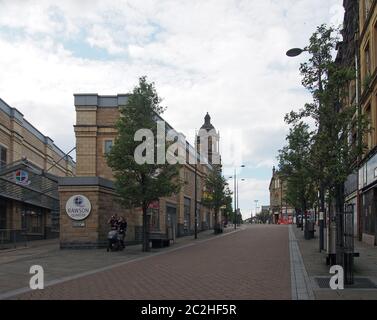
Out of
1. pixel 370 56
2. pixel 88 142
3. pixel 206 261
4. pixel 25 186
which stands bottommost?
pixel 206 261

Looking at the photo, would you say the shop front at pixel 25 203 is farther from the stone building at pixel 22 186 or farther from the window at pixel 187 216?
the window at pixel 187 216

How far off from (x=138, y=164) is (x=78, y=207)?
4383mm

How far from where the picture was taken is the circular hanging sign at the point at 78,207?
28.7m

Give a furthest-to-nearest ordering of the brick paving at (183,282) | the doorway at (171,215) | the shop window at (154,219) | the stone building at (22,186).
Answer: the doorway at (171,215), the shop window at (154,219), the stone building at (22,186), the brick paving at (183,282)

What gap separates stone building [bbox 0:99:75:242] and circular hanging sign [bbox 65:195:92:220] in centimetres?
492

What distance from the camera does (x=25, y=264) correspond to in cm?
1975

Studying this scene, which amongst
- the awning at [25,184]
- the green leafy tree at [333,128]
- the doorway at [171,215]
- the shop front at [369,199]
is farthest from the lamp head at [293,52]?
the doorway at [171,215]

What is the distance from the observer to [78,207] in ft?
94.2

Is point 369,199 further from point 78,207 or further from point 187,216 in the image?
point 187,216

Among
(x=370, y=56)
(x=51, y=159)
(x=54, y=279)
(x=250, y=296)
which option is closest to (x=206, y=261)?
(x=54, y=279)

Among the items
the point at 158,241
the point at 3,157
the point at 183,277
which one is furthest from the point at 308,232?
the point at 183,277

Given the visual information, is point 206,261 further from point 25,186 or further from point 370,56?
point 25,186

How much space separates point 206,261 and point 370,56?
1494cm

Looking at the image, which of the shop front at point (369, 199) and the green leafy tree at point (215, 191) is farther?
the green leafy tree at point (215, 191)
